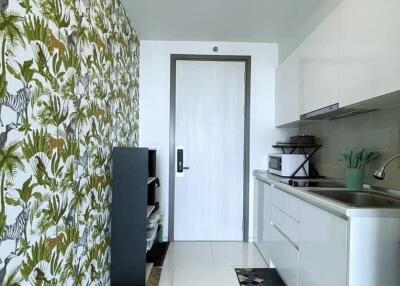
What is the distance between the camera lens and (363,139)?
229cm

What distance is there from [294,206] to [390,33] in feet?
3.96

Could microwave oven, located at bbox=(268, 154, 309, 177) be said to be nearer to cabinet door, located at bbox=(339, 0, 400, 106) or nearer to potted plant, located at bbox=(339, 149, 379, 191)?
potted plant, located at bbox=(339, 149, 379, 191)

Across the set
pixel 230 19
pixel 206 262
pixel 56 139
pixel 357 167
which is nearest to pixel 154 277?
pixel 206 262

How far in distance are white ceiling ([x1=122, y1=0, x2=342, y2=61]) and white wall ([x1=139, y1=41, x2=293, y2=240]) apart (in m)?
0.12

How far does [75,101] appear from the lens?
63.0 inches

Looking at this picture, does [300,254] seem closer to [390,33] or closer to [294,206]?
[294,206]

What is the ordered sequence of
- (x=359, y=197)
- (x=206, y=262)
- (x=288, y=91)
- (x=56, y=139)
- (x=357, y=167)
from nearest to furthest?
1. (x=56, y=139)
2. (x=359, y=197)
3. (x=357, y=167)
4. (x=206, y=262)
5. (x=288, y=91)

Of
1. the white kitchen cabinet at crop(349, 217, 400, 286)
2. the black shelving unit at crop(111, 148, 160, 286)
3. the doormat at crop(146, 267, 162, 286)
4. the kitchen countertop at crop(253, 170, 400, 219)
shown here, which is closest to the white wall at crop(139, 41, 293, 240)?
the doormat at crop(146, 267, 162, 286)

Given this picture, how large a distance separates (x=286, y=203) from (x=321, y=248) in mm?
636

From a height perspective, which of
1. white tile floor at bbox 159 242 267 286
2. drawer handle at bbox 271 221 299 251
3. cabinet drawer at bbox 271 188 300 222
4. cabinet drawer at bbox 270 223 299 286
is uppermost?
cabinet drawer at bbox 271 188 300 222

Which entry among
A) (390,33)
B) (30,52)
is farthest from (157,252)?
(390,33)

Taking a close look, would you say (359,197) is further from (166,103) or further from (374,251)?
(166,103)

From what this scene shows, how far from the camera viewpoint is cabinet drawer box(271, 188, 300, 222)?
207 cm

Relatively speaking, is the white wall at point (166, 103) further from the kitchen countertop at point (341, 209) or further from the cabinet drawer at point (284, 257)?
the kitchen countertop at point (341, 209)
